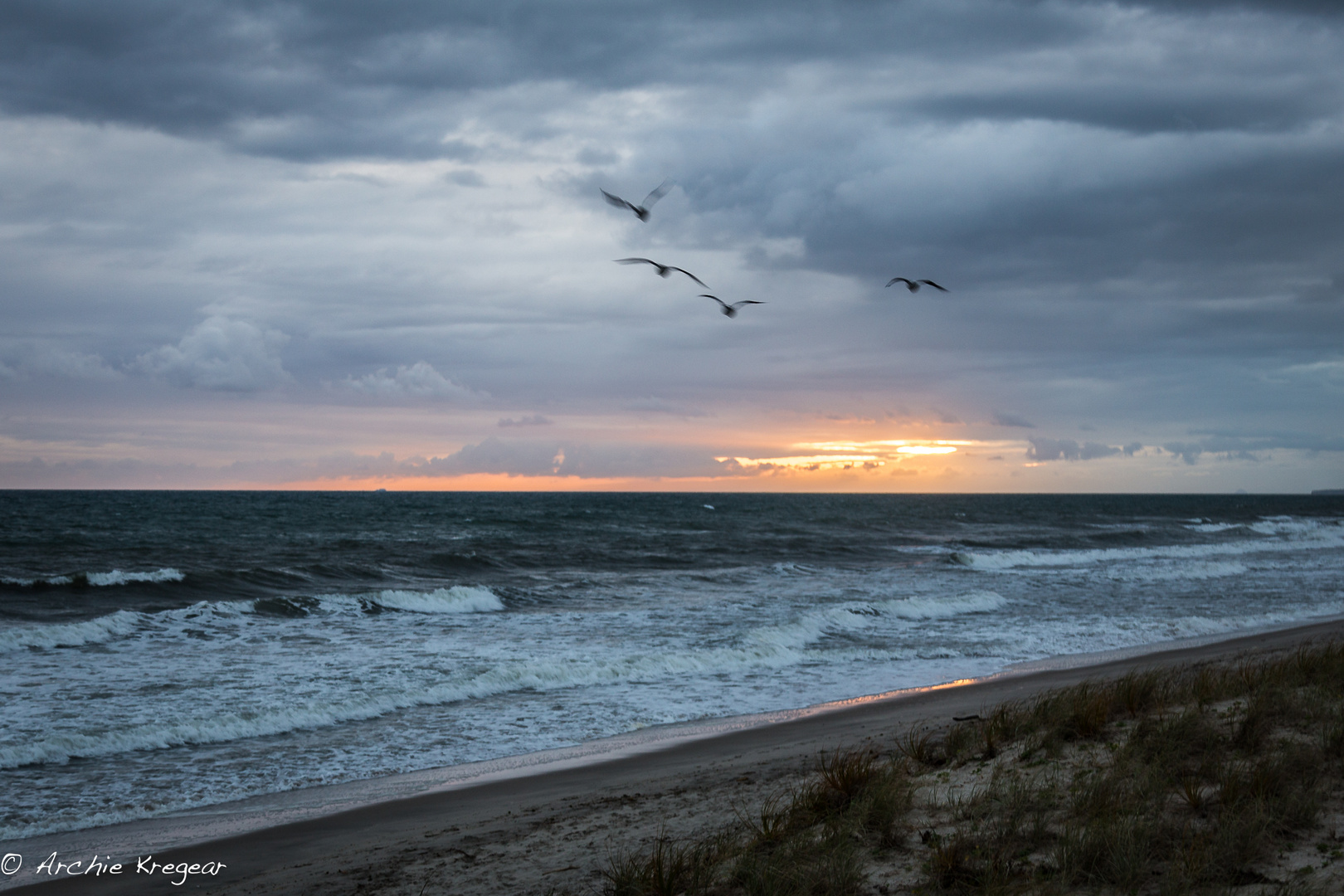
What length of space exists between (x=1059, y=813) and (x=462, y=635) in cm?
1484

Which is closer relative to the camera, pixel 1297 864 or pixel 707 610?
pixel 1297 864

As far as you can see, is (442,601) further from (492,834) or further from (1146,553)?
(1146,553)

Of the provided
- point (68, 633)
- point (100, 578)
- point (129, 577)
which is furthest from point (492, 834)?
point (100, 578)

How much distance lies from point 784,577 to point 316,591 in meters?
15.9

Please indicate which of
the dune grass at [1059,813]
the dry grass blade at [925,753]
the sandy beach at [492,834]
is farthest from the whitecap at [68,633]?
the dry grass blade at [925,753]

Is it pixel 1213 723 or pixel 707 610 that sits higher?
pixel 1213 723

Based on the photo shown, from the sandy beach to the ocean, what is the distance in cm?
151

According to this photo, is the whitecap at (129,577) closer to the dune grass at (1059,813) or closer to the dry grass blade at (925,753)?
the dune grass at (1059,813)

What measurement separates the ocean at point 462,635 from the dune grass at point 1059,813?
5116 mm

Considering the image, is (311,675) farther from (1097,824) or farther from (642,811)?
(1097,824)

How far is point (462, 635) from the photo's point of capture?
18.1 metres

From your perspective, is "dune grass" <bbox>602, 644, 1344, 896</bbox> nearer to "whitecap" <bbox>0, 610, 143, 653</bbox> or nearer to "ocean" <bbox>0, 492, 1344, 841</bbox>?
"ocean" <bbox>0, 492, 1344, 841</bbox>

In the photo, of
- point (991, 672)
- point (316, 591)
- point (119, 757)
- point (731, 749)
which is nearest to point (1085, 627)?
point (991, 672)

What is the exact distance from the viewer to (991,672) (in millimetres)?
14578
